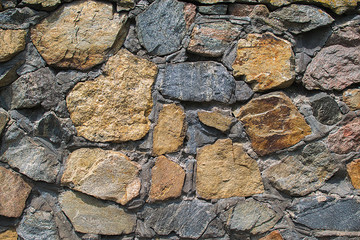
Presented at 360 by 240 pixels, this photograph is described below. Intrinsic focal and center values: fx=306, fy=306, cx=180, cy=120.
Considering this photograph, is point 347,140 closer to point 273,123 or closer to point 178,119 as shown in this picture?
point 273,123

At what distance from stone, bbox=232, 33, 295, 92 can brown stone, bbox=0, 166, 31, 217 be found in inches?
52.3

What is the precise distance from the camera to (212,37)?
1686 mm

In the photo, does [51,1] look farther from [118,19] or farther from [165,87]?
[165,87]

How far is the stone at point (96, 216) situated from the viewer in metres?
1.65

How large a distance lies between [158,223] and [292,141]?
84cm

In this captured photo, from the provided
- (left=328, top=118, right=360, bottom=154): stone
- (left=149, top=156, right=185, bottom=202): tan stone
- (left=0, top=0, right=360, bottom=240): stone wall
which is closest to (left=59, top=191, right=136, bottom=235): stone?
(left=0, top=0, right=360, bottom=240): stone wall

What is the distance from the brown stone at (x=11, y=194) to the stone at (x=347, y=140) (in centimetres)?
168

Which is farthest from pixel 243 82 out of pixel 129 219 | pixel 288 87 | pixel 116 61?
pixel 129 219

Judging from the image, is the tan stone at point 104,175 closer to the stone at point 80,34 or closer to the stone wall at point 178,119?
the stone wall at point 178,119

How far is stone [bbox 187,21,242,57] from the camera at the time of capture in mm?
1680

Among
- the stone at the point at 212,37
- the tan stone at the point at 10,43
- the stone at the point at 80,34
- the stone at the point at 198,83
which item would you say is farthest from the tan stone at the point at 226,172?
the tan stone at the point at 10,43

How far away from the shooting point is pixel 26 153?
5.49 feet

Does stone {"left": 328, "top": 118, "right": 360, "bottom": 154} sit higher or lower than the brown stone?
higher

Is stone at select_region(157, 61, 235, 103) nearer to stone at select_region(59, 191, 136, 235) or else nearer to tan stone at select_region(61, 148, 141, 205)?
tan stone at select_region(61, 148, 141, 205)
